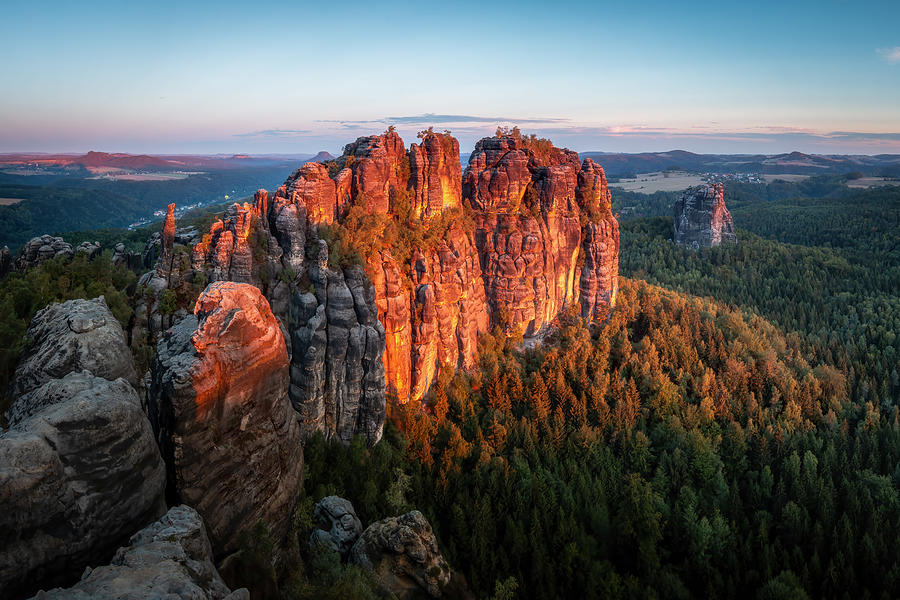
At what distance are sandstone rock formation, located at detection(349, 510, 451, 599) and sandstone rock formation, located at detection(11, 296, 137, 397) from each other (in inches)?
588

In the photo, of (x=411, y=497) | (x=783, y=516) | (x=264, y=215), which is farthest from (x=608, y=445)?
(x=264, y=215)

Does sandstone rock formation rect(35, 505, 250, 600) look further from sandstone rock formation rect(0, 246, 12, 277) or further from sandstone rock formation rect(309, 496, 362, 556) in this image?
sandstone rock formation rect(0, 246, 12, 277)

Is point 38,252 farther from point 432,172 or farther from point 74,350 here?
point 432,172

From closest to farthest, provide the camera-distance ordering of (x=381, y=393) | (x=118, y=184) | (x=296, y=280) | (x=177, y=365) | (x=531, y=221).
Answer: (x=177, y=365)
(x=296, y=280)
(x=381, y=393)
(x=531, y=221)
(x=118, y=184)

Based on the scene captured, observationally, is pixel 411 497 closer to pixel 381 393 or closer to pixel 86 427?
pixel 381 393

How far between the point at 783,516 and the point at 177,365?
48.7 m

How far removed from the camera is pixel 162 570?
12883mm

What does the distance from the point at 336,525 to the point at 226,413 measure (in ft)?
45.3

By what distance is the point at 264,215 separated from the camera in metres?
40.2

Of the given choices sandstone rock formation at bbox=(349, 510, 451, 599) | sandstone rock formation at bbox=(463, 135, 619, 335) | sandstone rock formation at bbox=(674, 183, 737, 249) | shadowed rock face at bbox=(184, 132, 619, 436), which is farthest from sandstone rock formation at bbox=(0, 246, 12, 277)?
sandstone rock formation at bbox=(674, 183, 737, 249)

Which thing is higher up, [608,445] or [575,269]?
[575,269]

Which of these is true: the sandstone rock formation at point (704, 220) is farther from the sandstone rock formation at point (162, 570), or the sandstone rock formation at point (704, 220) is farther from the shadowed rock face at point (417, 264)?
the sandstone rock formation at point (162, 570)

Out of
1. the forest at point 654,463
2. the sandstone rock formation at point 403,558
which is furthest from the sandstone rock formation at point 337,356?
the sandstone rock formation at point 403,558

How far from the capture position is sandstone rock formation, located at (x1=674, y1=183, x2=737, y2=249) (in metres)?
124
